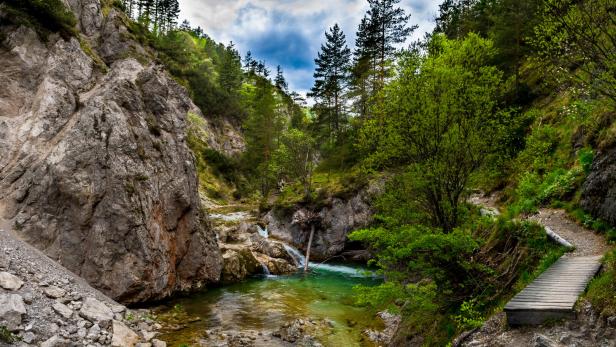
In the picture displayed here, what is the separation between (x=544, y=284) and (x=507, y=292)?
199cm

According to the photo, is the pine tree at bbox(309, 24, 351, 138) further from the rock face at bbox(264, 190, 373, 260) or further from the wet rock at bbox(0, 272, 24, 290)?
the wet rock at bbox(0, 272, 24, 290)

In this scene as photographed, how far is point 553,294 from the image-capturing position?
9.30m

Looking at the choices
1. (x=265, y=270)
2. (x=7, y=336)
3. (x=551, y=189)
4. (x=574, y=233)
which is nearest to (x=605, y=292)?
(x=574, y=233)

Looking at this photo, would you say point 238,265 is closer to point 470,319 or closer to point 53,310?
point 53,310

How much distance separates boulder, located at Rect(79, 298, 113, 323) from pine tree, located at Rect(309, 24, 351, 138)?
44.0 metres

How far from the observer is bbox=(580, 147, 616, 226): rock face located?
12.9 metres

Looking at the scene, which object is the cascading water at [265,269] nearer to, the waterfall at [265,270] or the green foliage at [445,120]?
the waterfall at [265,270]

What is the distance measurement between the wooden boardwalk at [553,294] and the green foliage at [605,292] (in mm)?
263

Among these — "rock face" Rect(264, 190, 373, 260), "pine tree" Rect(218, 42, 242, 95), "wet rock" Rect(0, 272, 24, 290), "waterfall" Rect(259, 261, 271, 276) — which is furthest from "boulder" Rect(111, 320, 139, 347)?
"pine tree" Rect(218, 42, 242, 95)

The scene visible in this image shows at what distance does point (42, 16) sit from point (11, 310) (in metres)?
22.9

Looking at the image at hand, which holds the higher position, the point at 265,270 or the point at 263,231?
the point at 263,231

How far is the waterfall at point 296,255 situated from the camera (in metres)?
36.8

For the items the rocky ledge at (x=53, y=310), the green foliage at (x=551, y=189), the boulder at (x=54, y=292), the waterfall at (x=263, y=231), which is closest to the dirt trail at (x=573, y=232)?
the green foliage at (x=551, y=189)

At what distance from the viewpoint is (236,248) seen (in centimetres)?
3144
